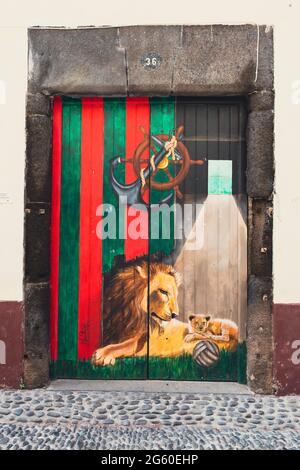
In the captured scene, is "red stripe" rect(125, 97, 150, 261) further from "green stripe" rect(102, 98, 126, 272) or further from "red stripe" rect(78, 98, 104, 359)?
"red stripe" rect(78, 98, 104, 359)

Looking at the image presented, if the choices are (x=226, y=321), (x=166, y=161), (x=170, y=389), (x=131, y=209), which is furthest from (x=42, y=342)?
(x=166, y=161)

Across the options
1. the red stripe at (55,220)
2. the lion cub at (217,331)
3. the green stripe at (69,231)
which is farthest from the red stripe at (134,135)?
the lion cub at (217,331)

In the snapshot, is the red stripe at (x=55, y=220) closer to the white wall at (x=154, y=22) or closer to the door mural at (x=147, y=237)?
the door mural at (x=147, y=237)

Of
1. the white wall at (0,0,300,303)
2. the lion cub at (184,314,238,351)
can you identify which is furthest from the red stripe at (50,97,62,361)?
the lion cub at (184,314,238,351)

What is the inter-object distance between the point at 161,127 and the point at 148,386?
2.36 metres

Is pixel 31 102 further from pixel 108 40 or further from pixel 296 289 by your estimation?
pixel 296 289

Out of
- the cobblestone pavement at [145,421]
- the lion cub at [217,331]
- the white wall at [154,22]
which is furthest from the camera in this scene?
the lion cub at [217,331]

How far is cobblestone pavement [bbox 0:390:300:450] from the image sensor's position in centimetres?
278

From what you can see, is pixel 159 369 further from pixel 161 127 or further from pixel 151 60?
pixel 151 60

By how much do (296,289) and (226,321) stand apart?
2.25 feet

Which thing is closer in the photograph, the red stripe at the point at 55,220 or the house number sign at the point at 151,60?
the house number sign at the point at 151,60

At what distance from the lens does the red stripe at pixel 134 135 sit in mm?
3818

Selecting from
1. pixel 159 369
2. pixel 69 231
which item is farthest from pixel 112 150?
pixel 159 369

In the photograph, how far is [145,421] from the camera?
306 centimetres
